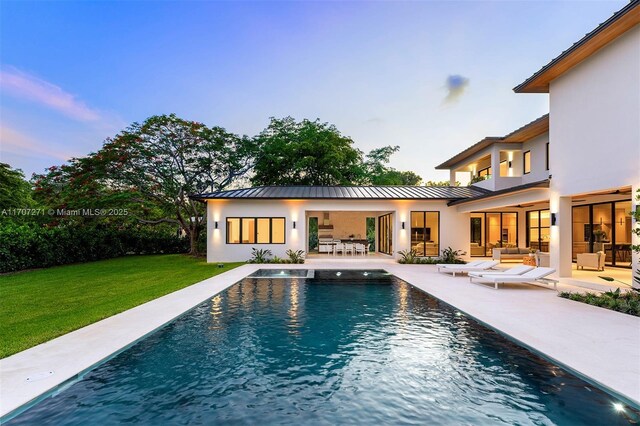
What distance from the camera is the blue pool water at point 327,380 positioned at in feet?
11.2

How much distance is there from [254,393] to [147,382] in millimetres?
1405

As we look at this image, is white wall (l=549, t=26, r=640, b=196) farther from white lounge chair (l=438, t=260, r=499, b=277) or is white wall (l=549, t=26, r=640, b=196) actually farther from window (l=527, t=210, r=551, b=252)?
window (l=527, t=210, r=551, b=252)

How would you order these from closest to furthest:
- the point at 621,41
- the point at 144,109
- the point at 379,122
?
the point at 621,41
the point at 144,109
the point at 379,122

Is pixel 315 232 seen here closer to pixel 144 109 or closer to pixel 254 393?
pixel 144 109

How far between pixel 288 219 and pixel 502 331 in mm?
13701

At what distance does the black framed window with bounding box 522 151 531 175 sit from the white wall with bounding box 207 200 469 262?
157 inches

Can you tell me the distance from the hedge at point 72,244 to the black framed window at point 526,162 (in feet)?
80.5

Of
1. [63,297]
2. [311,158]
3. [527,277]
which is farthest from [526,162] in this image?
[63,297]

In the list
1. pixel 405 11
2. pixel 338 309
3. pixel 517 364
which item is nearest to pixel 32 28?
pixel 405 11

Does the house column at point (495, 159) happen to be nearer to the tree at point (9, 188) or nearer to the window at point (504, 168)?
the window at point (504, 168)

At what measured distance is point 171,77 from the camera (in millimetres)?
19359

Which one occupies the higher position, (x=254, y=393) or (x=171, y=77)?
(x=171, y=77)

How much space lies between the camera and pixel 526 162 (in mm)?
17781

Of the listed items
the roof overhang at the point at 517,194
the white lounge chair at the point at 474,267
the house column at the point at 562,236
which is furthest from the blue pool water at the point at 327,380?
the roof overhang at the point at 517,194
